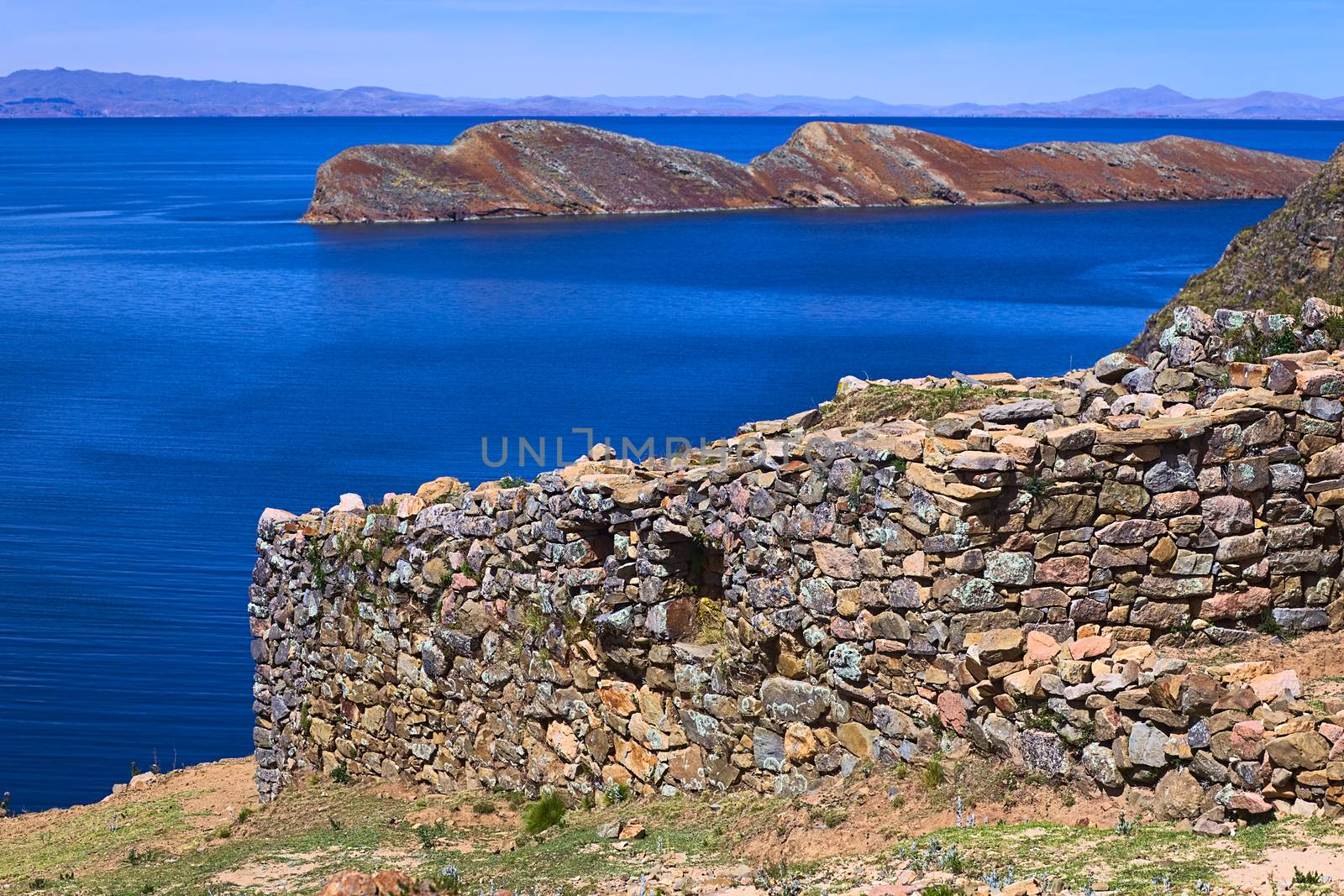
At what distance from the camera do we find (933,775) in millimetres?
11742

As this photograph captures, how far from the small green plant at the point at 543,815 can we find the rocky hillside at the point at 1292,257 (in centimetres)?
1826

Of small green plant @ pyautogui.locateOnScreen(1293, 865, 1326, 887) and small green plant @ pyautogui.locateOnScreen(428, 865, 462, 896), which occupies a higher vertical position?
small green plant @ pyautogui.locateOnScreen(1293, 865, 1326, 887)

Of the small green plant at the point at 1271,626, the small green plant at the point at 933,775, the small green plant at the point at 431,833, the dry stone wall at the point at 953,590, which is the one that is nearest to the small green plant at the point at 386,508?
the dry stone wall at the point at 953,590

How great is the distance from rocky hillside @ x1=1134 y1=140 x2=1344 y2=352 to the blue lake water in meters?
18.6

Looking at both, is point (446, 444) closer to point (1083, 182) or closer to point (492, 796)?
point (492, 796)

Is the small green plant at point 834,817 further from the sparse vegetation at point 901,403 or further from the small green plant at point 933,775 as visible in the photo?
the sparse vegetation at point 901,403

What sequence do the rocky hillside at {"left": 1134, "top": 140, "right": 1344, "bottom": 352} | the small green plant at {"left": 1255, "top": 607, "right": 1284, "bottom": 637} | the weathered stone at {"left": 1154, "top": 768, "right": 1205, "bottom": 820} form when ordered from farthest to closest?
the rocky hillside at {"left": 1134, "top": 140, "right": 1344, "bottom": 352} → the small green plant at {"left": 1255, "top": 607, "right": 1284, "bottom": 637} → the weathered stone at {"left": 1154, "top": 768, "right": 1205, "bottom": 820}

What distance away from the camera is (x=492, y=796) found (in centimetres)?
1572

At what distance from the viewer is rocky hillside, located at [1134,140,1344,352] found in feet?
96.2

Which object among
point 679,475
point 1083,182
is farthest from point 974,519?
point 1083,182

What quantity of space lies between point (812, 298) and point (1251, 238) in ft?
177

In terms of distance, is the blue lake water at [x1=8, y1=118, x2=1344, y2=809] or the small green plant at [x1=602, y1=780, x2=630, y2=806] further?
the blue lake water at [x1=8, y1=118, x2=1344, y2=809]

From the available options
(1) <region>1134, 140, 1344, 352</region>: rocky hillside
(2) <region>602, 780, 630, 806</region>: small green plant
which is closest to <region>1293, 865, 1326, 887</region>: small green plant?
(2) <region>602, 780, 630, 806</region>: small green plant

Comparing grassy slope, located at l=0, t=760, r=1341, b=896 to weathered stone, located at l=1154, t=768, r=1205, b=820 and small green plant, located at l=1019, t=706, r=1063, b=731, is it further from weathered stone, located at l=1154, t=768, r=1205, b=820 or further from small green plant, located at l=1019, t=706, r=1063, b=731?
small green plant, located at l=1019, t=706, r=1063, b=731
